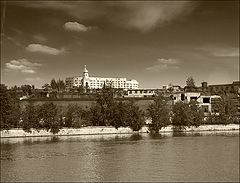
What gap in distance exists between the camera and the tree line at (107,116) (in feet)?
82.6

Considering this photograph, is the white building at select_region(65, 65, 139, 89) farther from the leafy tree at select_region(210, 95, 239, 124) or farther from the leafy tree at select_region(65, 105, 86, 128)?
the leafy tree at select_region(65, 105, 86, 128)

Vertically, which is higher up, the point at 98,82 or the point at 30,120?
the point at 98,82

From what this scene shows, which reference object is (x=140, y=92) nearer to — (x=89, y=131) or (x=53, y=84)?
(x=53, y=84)

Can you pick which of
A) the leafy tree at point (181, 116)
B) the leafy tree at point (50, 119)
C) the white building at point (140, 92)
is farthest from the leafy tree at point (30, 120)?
the white building at point (140, 92)

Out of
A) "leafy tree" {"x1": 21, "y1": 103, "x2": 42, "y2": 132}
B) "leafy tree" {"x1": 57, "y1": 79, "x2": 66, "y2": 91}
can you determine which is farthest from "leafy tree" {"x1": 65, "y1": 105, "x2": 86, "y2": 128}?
"leafy tree" {"x1": 57, "y1": 79, "x2": 66, "y2": 91}

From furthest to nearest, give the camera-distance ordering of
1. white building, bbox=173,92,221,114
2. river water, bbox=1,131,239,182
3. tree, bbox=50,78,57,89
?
tree, bbox=50,78,57,89
white building, bbox=173,92,221,114
river water, bbox=1,131,239,182

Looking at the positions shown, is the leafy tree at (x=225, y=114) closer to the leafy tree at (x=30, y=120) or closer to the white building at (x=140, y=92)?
the leafy tree at (x=30, y=120)

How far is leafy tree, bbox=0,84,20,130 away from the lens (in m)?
24.2

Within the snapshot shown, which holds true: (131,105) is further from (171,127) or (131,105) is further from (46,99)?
(46,99)

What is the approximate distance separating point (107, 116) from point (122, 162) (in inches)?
518

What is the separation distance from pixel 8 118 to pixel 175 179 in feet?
51.0

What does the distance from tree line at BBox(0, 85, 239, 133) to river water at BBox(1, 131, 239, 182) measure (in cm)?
548

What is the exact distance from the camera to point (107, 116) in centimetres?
2744

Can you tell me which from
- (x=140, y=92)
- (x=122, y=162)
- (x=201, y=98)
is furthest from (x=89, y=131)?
(x=140, y=92)
